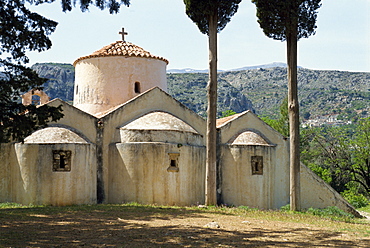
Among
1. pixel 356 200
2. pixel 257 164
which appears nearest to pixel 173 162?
pixel 257 164

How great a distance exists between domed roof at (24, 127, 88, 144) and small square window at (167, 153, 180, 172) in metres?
3.35

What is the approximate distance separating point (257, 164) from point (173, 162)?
416 centimetres

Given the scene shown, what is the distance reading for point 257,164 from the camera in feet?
67.3

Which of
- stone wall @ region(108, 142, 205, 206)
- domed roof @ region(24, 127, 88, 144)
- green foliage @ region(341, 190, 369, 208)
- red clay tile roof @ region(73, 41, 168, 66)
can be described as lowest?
green foliage @ region(341, 190, 369, 208)

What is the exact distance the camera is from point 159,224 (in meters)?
12.0

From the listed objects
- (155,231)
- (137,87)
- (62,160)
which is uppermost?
(137,87)

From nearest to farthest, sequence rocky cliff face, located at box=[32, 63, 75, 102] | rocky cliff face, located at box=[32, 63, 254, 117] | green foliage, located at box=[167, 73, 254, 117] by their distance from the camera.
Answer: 1. green foliage, located at box=[167, 73, 254, 117]
2. rocky cliff face, located at box=[32, 63, 254, 117]
3. rocky cliff face, located at box=[32, 63, 75, 102]

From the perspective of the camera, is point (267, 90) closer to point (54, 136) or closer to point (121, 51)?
point (121, 51)

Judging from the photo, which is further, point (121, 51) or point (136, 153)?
point (121, 51)

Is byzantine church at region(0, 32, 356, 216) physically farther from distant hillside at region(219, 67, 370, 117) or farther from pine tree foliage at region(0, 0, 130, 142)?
distant hillside at region(219, 67, 370, 117)

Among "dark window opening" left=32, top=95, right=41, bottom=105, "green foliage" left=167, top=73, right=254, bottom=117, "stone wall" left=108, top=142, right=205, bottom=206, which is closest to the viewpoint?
"stone wall" left=108, top=142, right=205, bottom=206

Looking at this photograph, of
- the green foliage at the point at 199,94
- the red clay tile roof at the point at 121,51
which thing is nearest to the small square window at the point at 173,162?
the red clay tile roof at the point at 121,51

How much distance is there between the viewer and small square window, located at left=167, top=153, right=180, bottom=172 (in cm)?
1828

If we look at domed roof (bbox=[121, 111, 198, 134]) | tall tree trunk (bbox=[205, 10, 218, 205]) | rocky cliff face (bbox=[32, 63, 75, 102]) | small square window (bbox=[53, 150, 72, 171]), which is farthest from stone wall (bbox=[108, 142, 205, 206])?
rocky cliff face (bbox=[32, 63, 75, 102])
